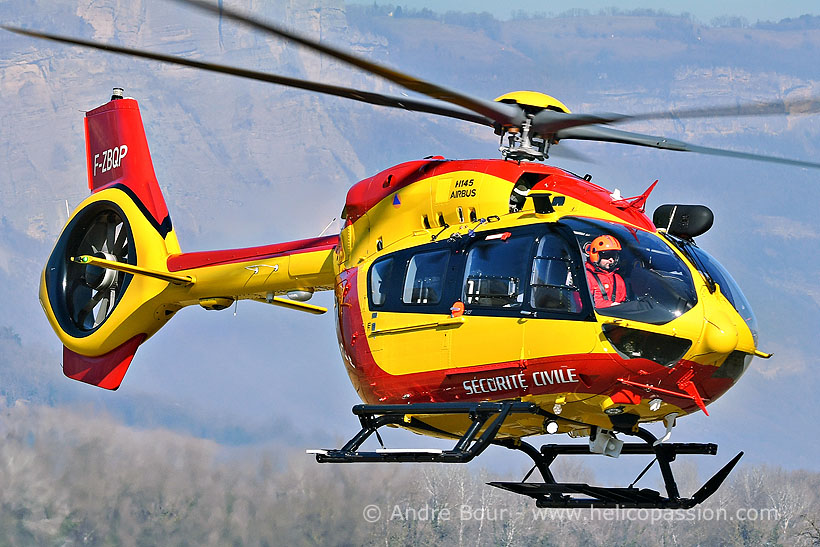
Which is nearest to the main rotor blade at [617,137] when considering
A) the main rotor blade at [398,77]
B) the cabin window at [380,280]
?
the main rotor blade at [398,77]

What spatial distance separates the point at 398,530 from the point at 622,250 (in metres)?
20.0

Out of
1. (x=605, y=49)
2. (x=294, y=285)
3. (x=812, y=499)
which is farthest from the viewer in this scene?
(x=605, y=49)

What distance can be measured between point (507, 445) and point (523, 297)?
2568mm

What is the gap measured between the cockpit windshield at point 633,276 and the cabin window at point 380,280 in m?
2.05

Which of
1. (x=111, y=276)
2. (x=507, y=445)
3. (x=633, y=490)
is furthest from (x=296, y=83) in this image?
(x=111, y=276)

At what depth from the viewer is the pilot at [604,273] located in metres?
10.8

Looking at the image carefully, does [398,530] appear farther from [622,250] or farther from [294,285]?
[622,250]

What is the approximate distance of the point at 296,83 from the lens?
10.8 m

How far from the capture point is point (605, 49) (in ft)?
314

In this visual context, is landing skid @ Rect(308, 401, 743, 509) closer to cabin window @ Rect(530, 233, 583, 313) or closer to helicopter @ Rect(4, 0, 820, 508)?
helicopter @ Rect(4, 0, 820, 508)

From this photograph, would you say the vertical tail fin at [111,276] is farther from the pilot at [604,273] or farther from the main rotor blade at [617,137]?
the pilot at [604,273]

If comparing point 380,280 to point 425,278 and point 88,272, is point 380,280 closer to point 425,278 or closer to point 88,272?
point 425,278

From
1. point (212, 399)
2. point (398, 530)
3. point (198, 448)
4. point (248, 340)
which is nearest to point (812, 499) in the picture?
point (398, 530)

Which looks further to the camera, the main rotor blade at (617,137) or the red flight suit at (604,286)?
the main rotor blade at (617,137)
